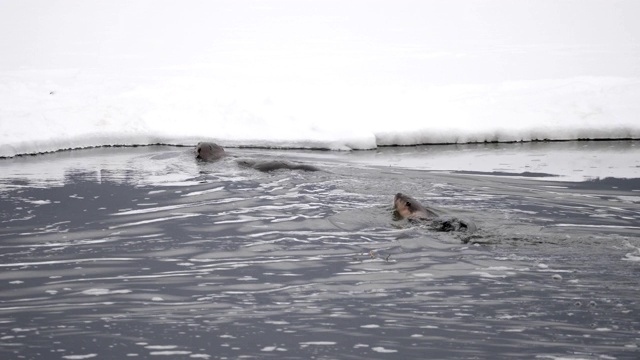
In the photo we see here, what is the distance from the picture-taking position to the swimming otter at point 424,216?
33.6 feet

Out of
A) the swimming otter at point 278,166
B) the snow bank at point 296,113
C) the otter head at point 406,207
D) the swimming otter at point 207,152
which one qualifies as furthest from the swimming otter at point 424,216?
the snow bank at point 296,113

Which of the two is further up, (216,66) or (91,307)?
(216,66)

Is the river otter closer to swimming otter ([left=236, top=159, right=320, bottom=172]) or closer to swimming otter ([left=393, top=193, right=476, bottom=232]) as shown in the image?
swimming otter ([left=236, top=159, right=320, bottom=172])

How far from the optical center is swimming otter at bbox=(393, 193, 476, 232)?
10.2m

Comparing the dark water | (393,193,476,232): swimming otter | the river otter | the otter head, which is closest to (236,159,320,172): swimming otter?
the river otter

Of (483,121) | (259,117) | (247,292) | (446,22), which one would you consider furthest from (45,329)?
(446,22)

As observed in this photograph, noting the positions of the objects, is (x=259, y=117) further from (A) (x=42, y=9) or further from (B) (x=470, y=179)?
(A) (x=42, y=9)

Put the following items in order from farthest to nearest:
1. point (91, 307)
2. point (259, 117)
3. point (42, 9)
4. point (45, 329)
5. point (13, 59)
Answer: point (42, 9)
point (13, 59)
point (259, 117)
point (91, 307)
point (45, 329)

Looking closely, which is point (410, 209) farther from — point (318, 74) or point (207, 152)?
point (318, 74)

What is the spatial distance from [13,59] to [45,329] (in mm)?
15397

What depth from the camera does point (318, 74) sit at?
20797 mm

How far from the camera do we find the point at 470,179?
1339 cm

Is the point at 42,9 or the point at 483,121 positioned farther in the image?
the point at 42,9

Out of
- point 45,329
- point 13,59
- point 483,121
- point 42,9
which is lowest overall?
point 45,329
